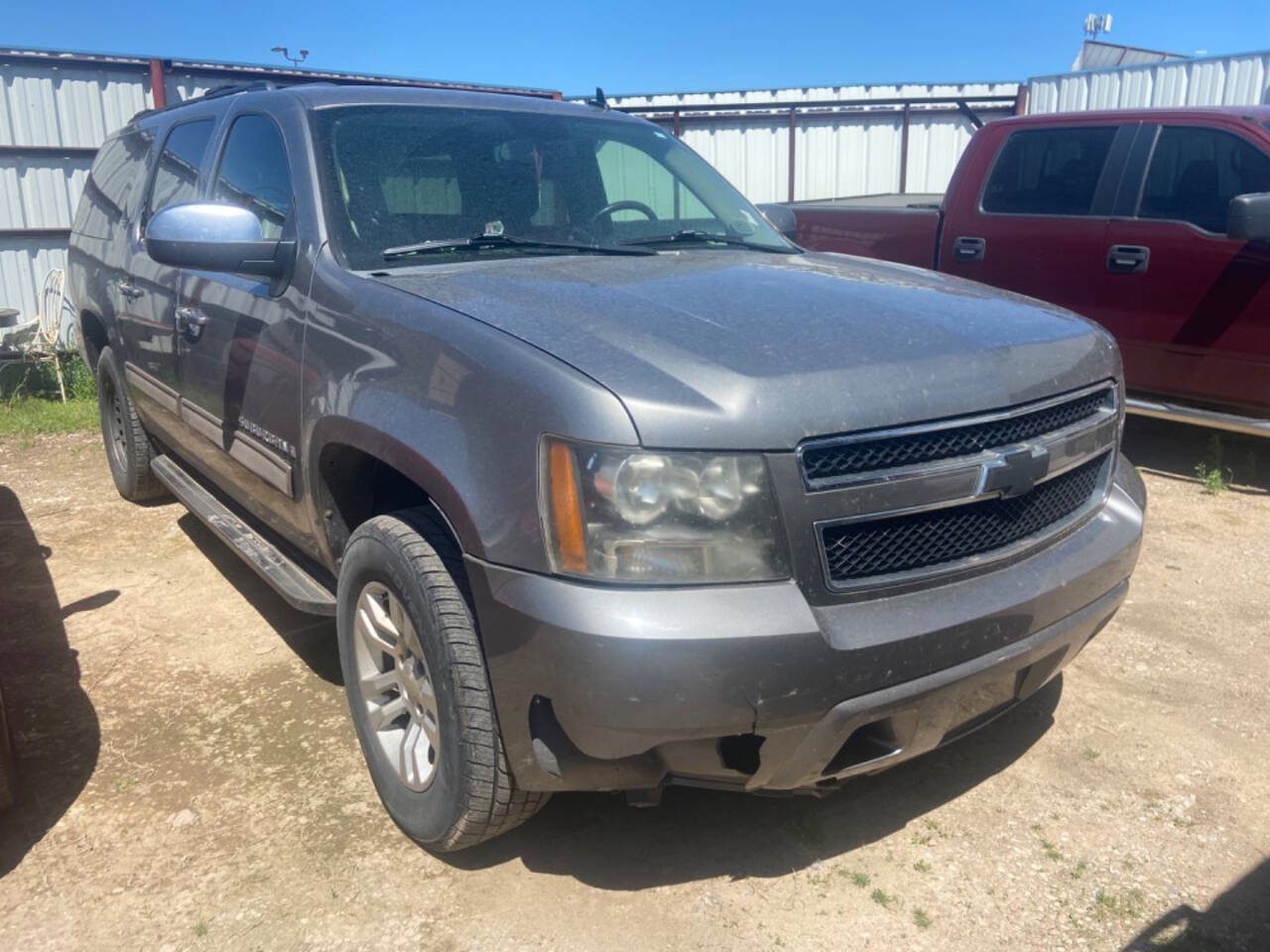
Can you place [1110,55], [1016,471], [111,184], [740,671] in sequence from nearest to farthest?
[740,671] → [1016,471] → [111,184] → [1110,55]

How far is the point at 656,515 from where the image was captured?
6.53 ft

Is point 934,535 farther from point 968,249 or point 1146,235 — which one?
point 968,249

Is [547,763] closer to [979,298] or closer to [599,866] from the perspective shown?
[599,866]

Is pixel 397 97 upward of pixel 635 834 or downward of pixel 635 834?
upward

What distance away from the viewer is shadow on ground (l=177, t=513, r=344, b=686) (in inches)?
146

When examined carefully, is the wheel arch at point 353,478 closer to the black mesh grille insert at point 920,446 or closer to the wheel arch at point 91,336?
the black mesh grille insert at point 920,446

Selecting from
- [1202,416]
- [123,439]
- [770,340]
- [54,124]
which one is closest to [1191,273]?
[1202,416]

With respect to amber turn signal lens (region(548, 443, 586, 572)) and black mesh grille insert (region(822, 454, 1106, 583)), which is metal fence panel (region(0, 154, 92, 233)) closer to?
amber turn signal lens (region(548, 443, 586, 572))

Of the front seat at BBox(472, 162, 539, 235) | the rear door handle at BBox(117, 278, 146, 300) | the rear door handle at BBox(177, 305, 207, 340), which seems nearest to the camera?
the front seat at BBox(472, 162, 539, 235)

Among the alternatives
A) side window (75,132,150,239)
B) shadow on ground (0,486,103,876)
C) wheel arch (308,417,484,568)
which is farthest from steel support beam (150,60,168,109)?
wheel arch (308,417,484,568)

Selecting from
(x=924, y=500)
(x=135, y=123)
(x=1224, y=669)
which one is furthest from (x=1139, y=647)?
(x=135, y=123)

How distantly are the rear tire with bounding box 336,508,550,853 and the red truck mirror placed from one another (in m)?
4.32

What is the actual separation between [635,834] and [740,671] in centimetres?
97

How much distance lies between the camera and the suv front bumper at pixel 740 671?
194cm
